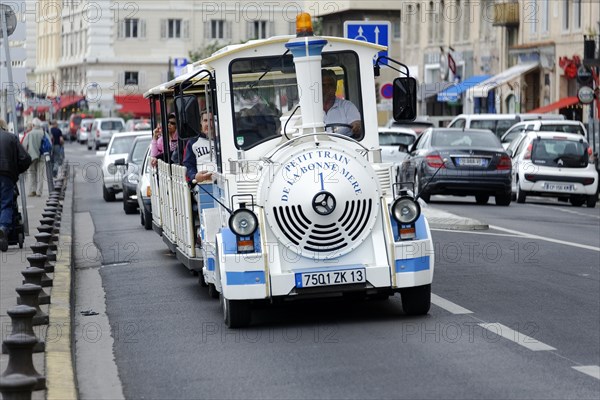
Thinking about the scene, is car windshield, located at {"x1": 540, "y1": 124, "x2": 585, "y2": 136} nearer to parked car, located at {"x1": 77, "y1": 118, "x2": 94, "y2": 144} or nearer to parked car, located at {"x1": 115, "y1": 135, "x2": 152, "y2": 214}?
parked car, located at {"x1": 115, "y1": 135, "x2": 152, "y2": 214}

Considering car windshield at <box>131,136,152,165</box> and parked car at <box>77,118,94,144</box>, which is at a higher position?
car windshield at <box>131,136,152,165</box>

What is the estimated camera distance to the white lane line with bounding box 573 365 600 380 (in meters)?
9.34

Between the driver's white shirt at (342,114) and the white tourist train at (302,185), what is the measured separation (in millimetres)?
39

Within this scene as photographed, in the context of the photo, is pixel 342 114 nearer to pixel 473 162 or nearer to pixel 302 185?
pixel 302 185

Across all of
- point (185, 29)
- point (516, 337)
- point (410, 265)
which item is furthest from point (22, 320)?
point (185, 29)

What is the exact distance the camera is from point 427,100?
71250mm

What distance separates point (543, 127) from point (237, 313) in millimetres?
26367

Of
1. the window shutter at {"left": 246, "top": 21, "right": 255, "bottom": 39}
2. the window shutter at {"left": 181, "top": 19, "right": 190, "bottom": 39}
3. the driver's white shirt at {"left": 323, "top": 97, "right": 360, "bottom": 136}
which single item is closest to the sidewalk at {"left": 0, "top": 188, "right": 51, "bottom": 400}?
the driver's white shirt at {"left": 323, "top": 97, "right": 360, "bottom": 136}

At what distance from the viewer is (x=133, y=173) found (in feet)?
95.7

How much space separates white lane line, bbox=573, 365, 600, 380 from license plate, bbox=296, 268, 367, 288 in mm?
2402

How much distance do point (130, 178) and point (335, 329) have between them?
17.8m

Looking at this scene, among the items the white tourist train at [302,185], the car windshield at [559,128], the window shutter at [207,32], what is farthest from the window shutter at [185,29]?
the white tourist train at [302,185]

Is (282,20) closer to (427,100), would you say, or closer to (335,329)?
(427,100)

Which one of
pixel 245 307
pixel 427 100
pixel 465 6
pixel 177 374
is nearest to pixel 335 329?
pixel 245 307
